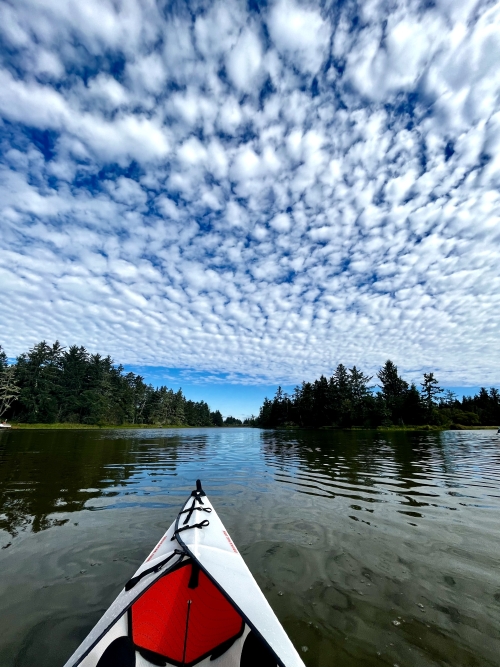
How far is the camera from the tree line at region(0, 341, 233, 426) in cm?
7094

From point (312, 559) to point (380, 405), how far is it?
295 feet

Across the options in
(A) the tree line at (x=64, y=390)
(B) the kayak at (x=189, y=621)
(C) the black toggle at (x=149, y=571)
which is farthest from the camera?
(A) the tree line at (x=64, y=390)

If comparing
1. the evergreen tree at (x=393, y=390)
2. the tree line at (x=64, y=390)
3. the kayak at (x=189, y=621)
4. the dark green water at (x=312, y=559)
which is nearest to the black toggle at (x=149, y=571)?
the kayak at (x=189, y=621)

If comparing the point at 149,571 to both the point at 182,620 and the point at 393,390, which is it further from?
the point at 393,390

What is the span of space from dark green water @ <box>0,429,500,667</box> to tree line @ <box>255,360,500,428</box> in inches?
3240

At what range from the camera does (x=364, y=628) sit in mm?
4105

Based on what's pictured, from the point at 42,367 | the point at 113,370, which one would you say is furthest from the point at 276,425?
the point at 42,367

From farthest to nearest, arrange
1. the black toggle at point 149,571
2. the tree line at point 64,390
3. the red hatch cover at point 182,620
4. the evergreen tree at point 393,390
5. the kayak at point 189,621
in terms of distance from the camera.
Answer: the evergreen tree at point 393,390
the tree line at point 64,390
the black toggle at point 149,571
the red hatch cover at point 182,620
the kayak at point 189,621

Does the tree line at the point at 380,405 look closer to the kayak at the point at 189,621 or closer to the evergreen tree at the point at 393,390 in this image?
the evergreen tree at the point at 393,390

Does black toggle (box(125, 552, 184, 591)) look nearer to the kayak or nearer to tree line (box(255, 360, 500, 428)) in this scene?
the kayak

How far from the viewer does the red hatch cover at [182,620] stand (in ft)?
11.5

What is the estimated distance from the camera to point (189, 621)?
3.80 m

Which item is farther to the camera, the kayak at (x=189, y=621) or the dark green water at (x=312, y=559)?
the dark green water at (x=312, y=559)

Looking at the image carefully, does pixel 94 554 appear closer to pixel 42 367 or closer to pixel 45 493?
pixel 45 493
